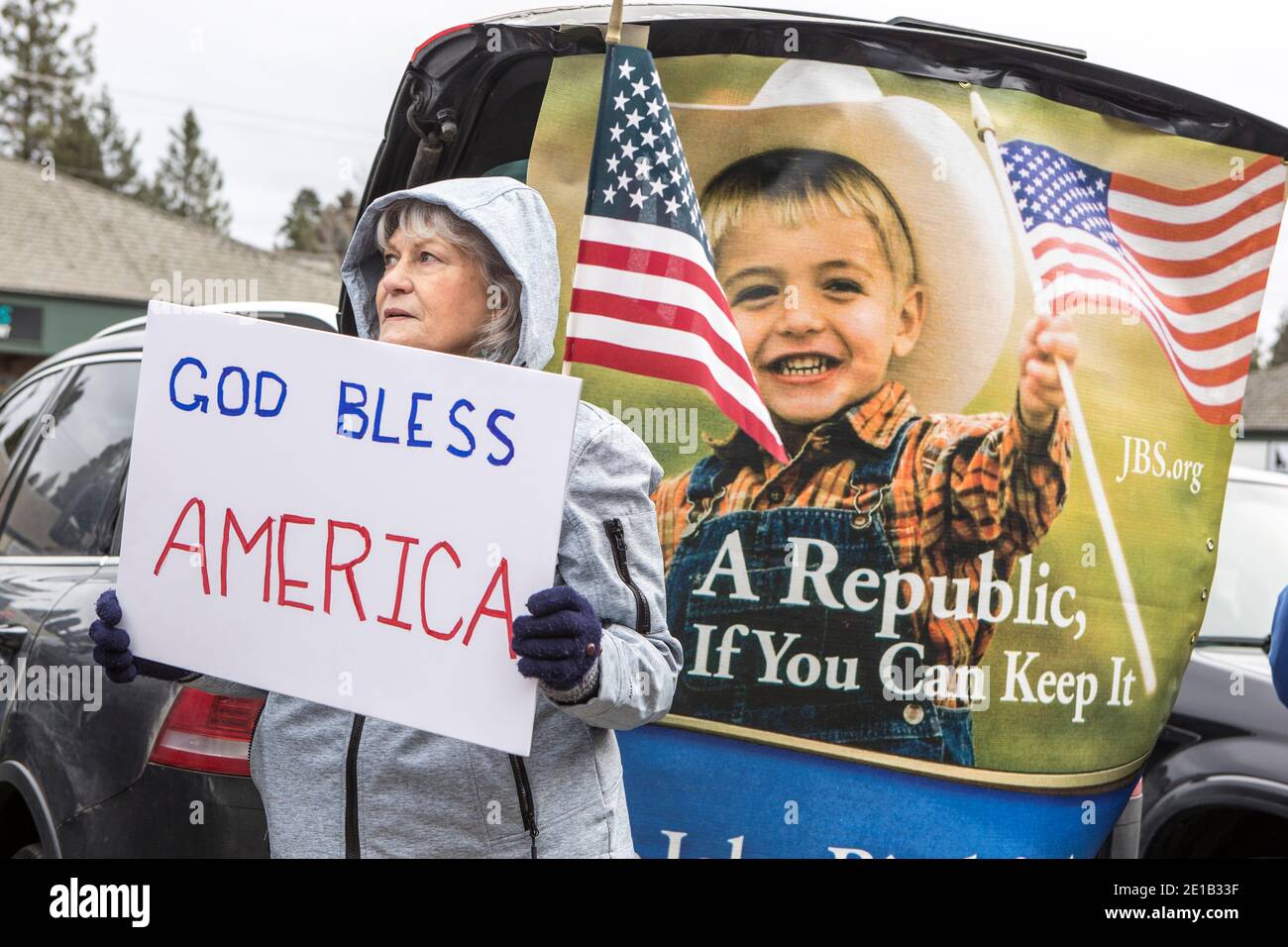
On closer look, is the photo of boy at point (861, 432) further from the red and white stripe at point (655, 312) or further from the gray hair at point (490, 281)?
the gray hair at point (490, 281)

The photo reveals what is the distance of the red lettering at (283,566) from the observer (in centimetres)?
198

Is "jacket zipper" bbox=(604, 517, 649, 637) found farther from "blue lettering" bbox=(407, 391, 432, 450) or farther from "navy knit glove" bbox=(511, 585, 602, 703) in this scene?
"blue lettering" bbox=(407, 391, 432, 450)

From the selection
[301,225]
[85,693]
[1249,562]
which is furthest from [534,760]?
[301,225]

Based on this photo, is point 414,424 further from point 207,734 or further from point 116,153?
point 116,153

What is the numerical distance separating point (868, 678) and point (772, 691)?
0.67 ft

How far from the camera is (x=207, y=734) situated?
2.79 m

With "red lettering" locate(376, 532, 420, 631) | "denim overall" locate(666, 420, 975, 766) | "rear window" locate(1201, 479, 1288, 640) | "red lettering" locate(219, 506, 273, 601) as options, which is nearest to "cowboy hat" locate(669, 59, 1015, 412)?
"denim overall" locate(666, 420, 975, 766)

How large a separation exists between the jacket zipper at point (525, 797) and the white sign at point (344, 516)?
0.42ft

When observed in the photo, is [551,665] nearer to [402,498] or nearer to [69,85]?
[402,498]

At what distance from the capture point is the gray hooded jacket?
6.39 feet

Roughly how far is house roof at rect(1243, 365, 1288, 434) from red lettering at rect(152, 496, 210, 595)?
45.9m

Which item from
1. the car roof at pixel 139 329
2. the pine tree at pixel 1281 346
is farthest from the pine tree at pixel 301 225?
the car roof at pixel 139 329

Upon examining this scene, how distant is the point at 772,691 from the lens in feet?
8.65

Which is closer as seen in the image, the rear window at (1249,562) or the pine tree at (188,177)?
the rear window at (1249,562)
